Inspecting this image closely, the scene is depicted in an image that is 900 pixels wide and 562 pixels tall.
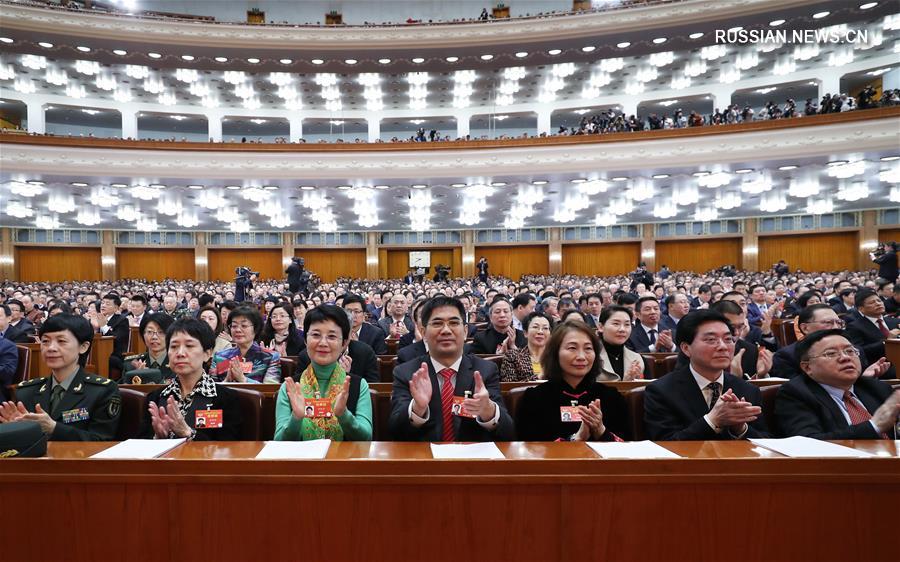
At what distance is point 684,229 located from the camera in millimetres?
23734

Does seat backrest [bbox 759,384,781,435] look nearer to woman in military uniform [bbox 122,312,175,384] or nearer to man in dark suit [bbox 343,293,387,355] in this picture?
man in dark suit [bbox 343,293,387,355]

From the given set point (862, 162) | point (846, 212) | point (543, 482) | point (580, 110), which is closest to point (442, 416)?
point (543, 482)

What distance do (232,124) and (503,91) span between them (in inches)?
535

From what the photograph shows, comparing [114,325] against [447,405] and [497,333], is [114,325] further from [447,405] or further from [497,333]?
[447,405]

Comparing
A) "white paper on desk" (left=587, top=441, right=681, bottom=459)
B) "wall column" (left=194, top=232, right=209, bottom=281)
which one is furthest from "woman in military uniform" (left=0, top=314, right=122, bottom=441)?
"wall column" (left=194, top=232, right=209, bottom=281)

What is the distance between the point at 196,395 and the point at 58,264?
27.8 metres

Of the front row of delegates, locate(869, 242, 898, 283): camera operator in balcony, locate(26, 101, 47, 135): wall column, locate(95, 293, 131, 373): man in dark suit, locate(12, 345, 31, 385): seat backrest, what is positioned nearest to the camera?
the front row of delegates

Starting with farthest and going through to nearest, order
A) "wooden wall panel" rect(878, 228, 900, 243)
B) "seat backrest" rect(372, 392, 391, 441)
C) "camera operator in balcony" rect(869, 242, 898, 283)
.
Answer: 1. "wooden wall panel" rect(878, 228, 900, 243)
2. "camera operator in balcony" rect(869, 242, 898, 283)
3. "seat backrest" rect(372, 392, 391, 441)

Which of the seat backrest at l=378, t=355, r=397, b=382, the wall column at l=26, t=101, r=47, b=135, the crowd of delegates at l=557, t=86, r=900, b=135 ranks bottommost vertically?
the seat backrest at l=378, t=355, r=397, b=382

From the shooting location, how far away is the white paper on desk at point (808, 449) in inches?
60.2

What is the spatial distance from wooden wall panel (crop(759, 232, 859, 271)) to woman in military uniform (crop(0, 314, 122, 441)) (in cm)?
2624

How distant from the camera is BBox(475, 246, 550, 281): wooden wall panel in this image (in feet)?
85.4

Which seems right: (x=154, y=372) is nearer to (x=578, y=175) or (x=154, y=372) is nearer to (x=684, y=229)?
(x=578, y=175)

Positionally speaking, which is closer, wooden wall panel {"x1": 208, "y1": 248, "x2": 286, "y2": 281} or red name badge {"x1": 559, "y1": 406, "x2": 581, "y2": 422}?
red name badge {"x1": 559, "y1": 406, "x2": 581, "y2": 422}
